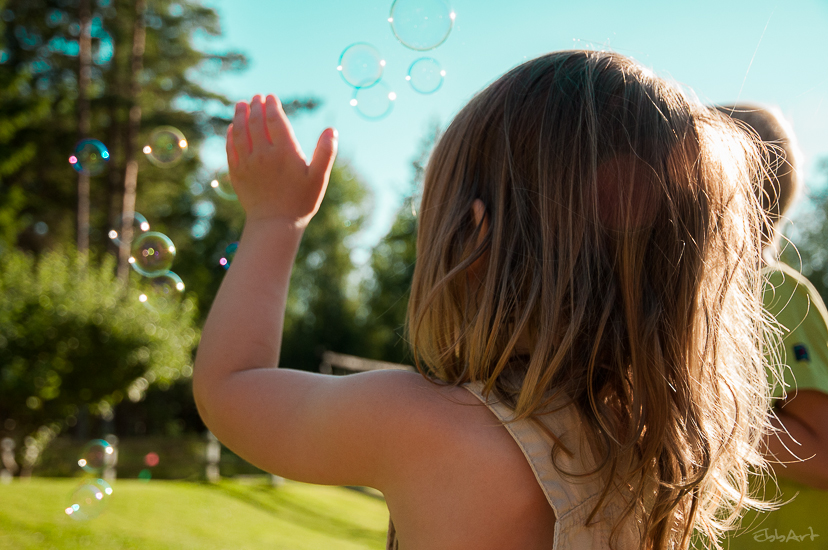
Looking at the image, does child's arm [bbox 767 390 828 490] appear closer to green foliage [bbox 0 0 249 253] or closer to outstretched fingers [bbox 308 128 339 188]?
outstretched fingers [bbox 308 128 339 188]

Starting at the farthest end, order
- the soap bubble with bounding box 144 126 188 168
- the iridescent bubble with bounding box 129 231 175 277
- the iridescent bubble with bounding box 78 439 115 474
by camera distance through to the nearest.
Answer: the iridescent bubble with bounding box 78 439 115 474
the soap bubble with bounding box 144 126 188 168
the iridescent bubble with bounding box 129 231 175 277

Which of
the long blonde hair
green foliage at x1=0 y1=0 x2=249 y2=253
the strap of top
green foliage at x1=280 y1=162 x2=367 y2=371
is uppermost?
the long blonde hair

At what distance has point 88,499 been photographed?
3.36 meters

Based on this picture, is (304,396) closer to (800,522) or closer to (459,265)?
(459,265)

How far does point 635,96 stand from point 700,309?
393mm

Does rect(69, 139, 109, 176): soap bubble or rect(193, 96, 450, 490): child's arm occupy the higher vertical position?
rect(193, 96, 450, 490): child's arm

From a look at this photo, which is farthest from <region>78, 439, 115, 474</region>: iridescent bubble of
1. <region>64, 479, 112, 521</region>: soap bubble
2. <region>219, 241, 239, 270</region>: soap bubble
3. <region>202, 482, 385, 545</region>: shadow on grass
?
<region>202, 482, 385, 545</region>: shadow on grass

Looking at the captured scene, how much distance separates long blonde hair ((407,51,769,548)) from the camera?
1.05 meters

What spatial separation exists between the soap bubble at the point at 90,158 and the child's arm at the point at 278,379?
9.85 feet

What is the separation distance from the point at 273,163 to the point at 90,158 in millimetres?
3167

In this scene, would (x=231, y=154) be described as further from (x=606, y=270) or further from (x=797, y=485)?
(x=797, y=485)

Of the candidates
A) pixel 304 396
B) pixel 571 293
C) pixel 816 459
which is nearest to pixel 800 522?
pixel 816 459

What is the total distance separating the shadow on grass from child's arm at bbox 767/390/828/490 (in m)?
10.3
